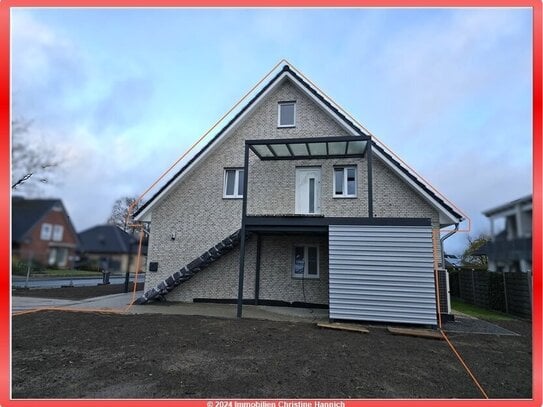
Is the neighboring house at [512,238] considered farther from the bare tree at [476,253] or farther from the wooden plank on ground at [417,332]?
the wooden plank on ground at [417,332]

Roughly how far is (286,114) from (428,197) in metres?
5.92

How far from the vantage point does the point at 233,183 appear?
41.5 ft

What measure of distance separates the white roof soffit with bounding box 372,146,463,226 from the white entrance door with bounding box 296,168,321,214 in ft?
7.40

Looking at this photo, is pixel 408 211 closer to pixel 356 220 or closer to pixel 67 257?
pixel 356 220

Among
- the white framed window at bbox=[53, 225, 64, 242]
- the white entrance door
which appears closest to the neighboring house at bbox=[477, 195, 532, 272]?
the white framed window at bbox=[53, 225, 64, 242]

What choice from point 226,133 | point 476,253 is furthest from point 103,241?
point 226,133

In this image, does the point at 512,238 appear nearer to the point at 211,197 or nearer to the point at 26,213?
the point at 26,213

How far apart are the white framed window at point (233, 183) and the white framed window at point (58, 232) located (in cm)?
1053

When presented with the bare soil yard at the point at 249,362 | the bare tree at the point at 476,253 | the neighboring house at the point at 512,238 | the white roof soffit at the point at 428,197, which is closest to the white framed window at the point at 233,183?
the white roof soffit at the point at 428,197

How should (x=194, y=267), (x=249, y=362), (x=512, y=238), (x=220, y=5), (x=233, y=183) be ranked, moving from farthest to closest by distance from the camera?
1. (x=233, y=183)
2. (x=194, y=267)
3. (x=249, y=362)
4. (x=220, y=5)
5. (x=512, y=238)

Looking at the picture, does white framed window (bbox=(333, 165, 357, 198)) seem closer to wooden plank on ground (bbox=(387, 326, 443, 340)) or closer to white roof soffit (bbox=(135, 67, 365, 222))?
white roof soffit (bbox=(135, 67, 365, 222))

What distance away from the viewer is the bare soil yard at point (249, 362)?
13.1 feet

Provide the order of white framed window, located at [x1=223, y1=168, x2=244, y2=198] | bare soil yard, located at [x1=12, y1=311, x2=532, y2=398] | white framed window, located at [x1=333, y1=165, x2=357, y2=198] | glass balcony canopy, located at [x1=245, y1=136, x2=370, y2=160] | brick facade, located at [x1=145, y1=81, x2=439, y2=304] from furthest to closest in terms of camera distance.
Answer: white framed window, located at [x1=223, y1=168, x2=244, y2=198] → white framed window, located at [x1=333, y1=165, x2=357, y2=198] → brick facade, located at [x1=145, y1=81, x2=439, y2=304] → glass balcony canopy, located at [x1=245, y1=136, x2=370, y2=160] → bare soil yard, located at [x1=12, y1=311, x2=532, y2=398]

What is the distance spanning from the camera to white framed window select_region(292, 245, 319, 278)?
11.8 metres
